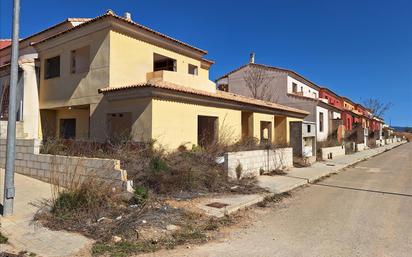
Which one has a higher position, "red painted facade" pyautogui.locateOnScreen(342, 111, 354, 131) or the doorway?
"red painted facade" pyautogui.locateOnScreen(342, 111, 354, 131)

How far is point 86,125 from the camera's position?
737 inches

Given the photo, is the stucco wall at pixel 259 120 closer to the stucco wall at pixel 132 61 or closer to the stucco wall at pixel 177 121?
the stucco wall at pixel 177 121

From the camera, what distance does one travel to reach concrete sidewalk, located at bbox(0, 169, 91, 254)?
19.1 ft

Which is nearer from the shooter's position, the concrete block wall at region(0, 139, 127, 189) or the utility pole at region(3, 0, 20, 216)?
the utility pole at region(3, 0, 20, 216)

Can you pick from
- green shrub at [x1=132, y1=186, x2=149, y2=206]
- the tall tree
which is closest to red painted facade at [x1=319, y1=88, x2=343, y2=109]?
the tall tree

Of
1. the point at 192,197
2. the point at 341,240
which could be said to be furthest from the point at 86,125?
the point at 341,240

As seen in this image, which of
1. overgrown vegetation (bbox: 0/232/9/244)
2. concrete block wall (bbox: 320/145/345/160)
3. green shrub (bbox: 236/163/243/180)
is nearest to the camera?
overgrown vegetation (bbox: 0/232/9/244)

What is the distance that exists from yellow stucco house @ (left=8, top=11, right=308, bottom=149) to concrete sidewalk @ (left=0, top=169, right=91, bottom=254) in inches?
230

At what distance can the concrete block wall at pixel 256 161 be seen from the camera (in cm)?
1222

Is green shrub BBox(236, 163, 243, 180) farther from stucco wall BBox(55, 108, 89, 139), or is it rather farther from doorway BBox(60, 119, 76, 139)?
doorway BBox(60, 119, 76, 139)

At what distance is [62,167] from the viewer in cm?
1031

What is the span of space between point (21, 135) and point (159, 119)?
24.4ft

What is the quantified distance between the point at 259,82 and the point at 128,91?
925 inches

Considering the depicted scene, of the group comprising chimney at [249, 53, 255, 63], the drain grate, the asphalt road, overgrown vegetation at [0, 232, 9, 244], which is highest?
chimney at [249, 53, 255, 63]
